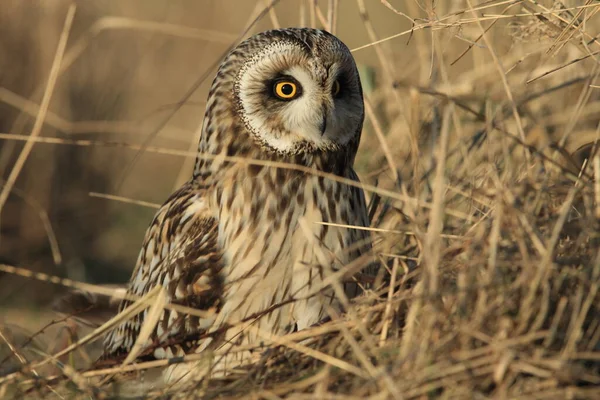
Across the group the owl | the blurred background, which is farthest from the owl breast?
the blurred background

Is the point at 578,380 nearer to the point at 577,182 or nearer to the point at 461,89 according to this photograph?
the point at 577,182

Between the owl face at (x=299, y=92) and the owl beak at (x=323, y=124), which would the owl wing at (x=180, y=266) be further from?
the owl beak at (x=323, y=124)

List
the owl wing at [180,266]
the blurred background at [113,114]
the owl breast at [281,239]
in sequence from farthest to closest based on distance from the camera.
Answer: the blurred background at [113,114], the owl wing at [180,266], the owl breast at [281,239]

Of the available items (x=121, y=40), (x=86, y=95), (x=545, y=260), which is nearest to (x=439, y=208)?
(x=545, y=260)

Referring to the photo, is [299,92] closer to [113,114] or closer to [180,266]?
[180,266]

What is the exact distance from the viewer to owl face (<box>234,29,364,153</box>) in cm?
317

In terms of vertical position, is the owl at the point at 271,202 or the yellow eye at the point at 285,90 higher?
the yellow eye at the point at 285,90

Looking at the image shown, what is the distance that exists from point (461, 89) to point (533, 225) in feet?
7.87

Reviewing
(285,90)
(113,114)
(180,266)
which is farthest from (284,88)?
(113,114)

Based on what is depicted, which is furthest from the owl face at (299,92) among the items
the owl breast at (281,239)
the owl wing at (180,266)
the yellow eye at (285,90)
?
the owl wing at (180,266)

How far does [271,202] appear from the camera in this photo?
3.27m

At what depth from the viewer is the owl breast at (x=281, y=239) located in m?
3.12

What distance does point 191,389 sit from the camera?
2.51 m

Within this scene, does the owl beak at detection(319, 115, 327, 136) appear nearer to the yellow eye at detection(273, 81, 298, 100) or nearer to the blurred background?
the yellow eye at detection(273, 81, 298, 100)
